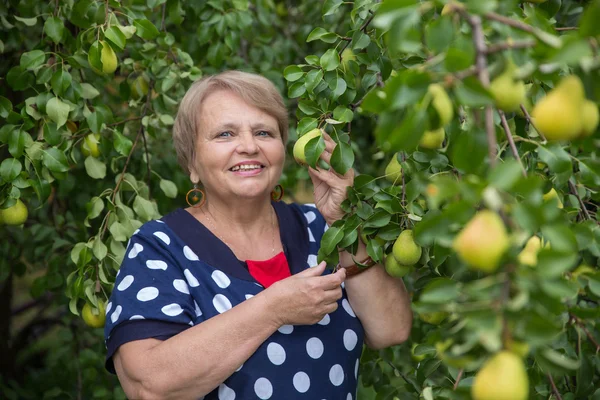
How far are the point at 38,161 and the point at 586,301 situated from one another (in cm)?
145

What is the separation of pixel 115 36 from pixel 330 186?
659mm

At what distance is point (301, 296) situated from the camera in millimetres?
1523

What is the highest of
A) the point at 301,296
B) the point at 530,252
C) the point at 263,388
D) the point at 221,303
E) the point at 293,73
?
the point at 530,252

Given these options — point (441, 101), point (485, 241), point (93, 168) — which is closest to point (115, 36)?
point (93, 168)

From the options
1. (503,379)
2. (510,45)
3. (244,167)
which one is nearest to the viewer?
(503,379)

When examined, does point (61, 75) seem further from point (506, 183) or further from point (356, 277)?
point (506, 183)

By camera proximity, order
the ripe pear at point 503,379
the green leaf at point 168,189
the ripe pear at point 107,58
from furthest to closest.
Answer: the green leaf at point 168,189 → the ripe pear at point 107,58 → the ripe pear at point 503,379

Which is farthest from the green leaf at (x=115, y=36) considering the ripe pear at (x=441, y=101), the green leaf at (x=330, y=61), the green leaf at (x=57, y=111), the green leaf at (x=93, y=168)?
the ripe pear at (x=441, y=101)

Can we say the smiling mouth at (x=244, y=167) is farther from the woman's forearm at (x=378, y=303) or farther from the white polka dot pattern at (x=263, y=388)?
the white polka dot pattern at (x=263, y=388)

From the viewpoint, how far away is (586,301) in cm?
171

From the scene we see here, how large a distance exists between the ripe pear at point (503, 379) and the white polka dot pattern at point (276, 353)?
962 millimetres

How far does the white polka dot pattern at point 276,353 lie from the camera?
5.32 ft

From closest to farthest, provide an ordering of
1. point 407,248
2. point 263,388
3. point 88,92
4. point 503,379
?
point 503,379, point 407,248, point 263,388, point 88,92

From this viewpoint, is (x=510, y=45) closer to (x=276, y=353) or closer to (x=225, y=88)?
(x=276, y=353)
